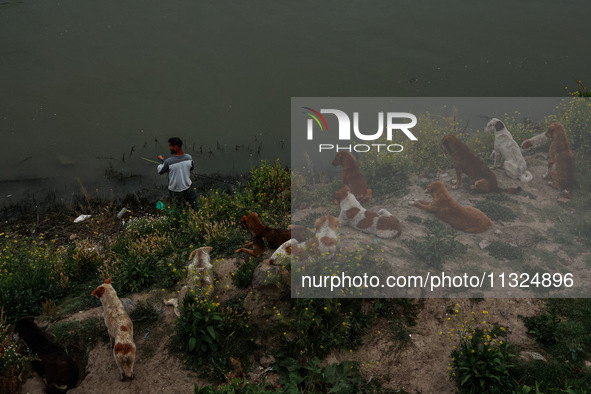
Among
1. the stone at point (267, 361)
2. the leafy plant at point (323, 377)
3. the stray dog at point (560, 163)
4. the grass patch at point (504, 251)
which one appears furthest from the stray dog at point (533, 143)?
the stone at point (267, 361)

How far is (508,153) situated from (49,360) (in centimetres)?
746

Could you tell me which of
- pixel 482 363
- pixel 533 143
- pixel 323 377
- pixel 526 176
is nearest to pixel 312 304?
pixel 323 377

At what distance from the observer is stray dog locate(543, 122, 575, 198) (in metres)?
7.34

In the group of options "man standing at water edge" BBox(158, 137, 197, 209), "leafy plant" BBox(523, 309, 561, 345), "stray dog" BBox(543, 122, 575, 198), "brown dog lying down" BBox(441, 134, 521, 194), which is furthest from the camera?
"man standing at water edge" BBox(158, 137, 197, 209)

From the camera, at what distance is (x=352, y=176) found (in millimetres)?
7828

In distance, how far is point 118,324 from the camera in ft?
19.0

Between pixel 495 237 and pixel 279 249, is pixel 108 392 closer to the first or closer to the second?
pixel 279 249

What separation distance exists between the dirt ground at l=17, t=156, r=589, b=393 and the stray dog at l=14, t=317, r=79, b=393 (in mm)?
158

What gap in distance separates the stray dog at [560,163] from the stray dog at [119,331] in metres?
6.77

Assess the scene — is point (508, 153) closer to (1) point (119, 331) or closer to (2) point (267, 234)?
(2) point (267, 234)

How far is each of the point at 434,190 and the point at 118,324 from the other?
4.93 m

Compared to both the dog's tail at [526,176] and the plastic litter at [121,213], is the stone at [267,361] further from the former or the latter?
the plastic litter at [121,213]

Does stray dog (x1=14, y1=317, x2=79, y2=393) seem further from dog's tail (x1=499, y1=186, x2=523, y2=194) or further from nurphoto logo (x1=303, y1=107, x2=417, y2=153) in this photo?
dog's tail (x1=499, y1=186, x2=523, y2=194)

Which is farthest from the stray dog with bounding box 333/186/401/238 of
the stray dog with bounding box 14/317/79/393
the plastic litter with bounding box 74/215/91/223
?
the plastic litter with bounding box 74/215/91/223
